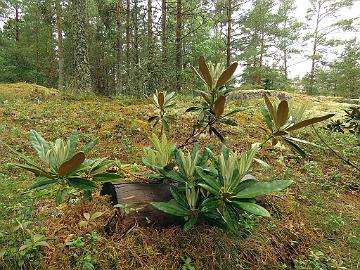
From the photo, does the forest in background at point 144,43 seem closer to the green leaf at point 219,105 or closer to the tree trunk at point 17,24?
the tree trunk at point 17,24

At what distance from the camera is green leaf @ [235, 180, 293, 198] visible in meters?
1.54

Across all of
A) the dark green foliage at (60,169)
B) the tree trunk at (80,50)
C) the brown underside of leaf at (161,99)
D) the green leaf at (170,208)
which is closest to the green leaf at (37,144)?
the dark green foliage at (60,169)

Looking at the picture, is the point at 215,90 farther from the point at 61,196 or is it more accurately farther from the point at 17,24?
the point at 17,24

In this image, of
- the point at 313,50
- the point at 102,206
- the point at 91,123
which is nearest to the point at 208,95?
the point at 102,206

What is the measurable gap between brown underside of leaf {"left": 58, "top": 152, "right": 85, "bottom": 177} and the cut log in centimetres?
49

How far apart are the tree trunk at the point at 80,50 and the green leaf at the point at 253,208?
8017 millimetres

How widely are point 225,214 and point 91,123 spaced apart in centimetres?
398

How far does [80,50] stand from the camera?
8.54m

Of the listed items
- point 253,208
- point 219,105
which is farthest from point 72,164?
point 219,105

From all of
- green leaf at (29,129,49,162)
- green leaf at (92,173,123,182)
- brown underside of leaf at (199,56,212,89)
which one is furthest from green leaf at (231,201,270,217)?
green leaf at (29,129,49,162)

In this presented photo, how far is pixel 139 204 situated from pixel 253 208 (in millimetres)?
815

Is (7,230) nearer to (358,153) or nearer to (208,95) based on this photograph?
(208,95)

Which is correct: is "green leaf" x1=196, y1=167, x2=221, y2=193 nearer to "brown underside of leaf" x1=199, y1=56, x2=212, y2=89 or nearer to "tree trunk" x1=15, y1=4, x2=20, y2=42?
"brown underside of leaf" x1=199, y1=56, x2=212, y2=89

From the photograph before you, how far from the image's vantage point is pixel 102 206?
213 centimetres
